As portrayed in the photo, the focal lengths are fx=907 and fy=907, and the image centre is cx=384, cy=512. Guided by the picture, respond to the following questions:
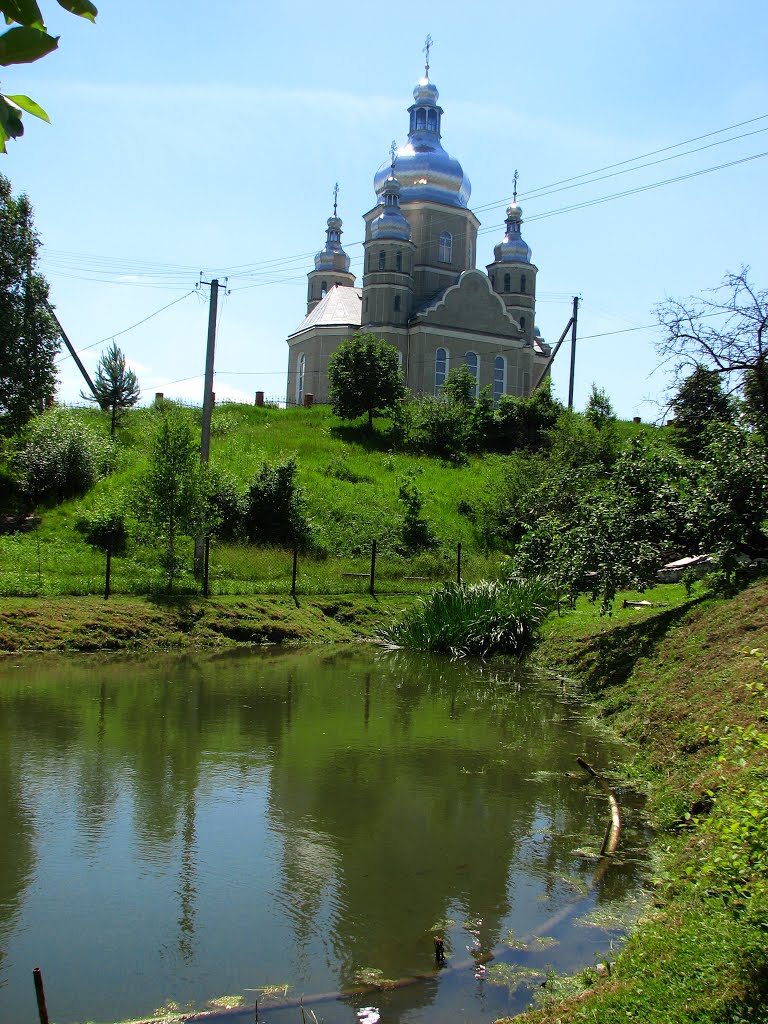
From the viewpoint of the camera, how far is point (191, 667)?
54.0ft

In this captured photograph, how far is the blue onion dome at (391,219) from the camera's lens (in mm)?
52469

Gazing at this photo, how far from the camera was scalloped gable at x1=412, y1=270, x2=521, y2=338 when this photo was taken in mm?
53219

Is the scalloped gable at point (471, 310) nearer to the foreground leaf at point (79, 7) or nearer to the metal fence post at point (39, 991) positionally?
the metal fence post at point (39, 991)

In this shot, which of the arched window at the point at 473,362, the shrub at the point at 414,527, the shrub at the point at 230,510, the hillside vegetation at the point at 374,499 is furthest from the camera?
the arched window at the point at 473,362

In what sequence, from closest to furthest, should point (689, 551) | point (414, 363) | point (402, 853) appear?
point (402, 853) → point (689, 551) → point (414, 363)

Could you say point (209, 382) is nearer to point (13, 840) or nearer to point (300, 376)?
point (13, 840)

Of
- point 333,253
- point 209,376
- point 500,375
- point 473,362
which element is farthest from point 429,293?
point 209,376

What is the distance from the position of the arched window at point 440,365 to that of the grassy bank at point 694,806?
1526 inches

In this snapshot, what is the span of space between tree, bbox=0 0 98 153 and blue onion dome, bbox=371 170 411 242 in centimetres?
5194

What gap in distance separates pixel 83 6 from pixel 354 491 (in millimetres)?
30098

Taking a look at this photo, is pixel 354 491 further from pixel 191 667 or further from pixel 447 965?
pixel 447 965

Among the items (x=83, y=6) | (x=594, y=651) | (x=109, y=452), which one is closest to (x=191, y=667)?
(x=594, y=651)

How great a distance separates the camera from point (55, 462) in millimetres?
28953

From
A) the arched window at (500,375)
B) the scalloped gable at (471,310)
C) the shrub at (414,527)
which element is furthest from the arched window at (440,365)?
the shrub at (414,527)
